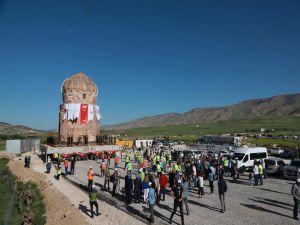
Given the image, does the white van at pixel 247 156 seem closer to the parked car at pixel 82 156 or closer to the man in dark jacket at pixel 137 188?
the man in dark jacket at pixel 137 188

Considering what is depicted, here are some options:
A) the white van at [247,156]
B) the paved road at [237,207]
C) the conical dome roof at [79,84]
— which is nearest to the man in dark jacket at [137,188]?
the paved road at [237,207]

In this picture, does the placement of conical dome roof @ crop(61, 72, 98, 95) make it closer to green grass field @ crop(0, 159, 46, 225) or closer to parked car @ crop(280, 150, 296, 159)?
green grass field @ crop(0, 159, 46, 225)

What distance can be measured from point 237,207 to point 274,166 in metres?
11.2

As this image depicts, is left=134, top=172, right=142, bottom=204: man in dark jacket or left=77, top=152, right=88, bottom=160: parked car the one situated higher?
left=77, top=152, right=88, bottom=160: parked car

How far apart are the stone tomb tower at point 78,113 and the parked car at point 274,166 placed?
27367mm

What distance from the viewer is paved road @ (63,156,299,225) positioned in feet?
41.6

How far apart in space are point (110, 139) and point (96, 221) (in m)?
31.8

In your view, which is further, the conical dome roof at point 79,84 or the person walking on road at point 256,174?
the conical dome roof at point 79,84

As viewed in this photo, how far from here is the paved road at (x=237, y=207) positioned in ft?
41.6

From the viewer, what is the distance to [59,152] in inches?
1412

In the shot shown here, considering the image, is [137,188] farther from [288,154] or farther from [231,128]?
[231,128]

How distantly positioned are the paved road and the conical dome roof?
95.2ft

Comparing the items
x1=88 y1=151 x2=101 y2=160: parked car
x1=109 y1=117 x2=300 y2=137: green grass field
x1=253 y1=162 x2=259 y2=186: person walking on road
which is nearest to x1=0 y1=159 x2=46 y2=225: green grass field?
x1=88 y1=151 x2=101 y2=160: parked car

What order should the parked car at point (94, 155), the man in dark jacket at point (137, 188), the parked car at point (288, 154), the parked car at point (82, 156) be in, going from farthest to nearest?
the parked car at point (94, 155) < the parked car at point (82, 156) < the parked car at point (288, 154) < the man in dark jacket at point (137, 188)
